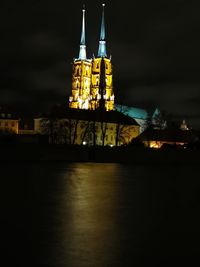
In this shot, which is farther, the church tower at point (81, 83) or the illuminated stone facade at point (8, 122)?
the church tower at point (81, 83)

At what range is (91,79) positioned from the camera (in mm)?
128625

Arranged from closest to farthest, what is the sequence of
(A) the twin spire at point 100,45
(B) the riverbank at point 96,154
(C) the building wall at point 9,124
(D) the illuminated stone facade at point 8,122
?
(B) the riverbank at point 96,154, (C) the building wall at point 9,124, (D) the illuminated stone facade at point 8,122, (A) the twin spire at point 100,45

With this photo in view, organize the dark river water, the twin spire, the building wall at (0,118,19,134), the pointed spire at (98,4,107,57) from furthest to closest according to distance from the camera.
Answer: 1. the twin spire
2. the pointed spire at (98,4,107,57)
3. the building wall at (0,118,19,134)
4. the dark river water

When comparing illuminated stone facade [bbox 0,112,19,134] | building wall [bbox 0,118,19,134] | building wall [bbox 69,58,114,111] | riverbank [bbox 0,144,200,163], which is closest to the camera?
riverbank [bbox 0,144,200,163]

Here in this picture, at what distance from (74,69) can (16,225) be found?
121844mm

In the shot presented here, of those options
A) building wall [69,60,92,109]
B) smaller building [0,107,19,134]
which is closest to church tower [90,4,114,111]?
building wall [69,60,92,109]

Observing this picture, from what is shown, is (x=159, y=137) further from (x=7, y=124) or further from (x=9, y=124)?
(x=7, y=124)

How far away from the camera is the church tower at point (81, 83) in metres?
128

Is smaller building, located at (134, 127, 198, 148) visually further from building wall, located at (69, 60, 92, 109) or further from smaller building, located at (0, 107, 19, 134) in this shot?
smaller building, located at (0, 107, 19, 134)

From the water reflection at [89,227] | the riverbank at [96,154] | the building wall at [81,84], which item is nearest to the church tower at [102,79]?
the building wall at [81,84]

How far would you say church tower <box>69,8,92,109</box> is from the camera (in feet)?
418

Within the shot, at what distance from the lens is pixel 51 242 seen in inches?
336

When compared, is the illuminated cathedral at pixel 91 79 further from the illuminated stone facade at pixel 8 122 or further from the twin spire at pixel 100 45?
the illuminated stone facade at pixel 8 122

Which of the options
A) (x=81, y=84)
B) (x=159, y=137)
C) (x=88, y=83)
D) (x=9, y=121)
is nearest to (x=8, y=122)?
(x=9, y=121)
